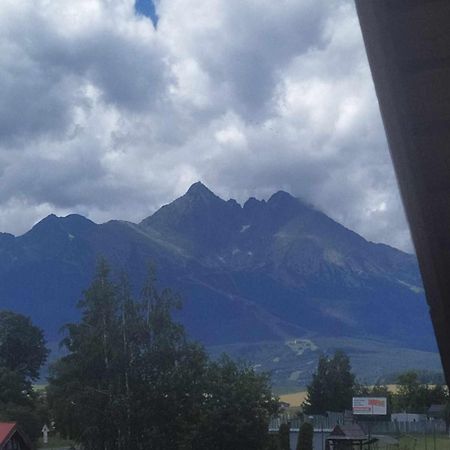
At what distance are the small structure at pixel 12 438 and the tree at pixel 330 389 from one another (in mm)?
37283

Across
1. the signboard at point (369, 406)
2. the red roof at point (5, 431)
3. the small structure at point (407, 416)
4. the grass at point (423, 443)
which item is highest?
the small structure at point (407, 416)

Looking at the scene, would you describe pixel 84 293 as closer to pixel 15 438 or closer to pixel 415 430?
pixel 15 438

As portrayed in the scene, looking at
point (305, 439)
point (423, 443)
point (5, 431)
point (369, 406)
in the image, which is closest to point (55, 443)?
point (369, 406)

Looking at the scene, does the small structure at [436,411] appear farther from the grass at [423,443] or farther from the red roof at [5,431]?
the red roof at [5,431]

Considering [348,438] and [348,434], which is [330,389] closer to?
[348,434]

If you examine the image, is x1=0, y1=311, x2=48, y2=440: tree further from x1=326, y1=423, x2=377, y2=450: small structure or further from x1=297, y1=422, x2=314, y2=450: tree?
x1=297, y1=422, x2=314, y2=450: tree

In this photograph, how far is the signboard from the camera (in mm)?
57906

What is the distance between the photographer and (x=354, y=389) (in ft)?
272

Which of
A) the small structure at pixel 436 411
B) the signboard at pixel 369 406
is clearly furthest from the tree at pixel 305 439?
the small structure at pixel 436 411

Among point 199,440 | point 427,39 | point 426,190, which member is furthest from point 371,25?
point 199,440

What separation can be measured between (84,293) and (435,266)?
48.3m

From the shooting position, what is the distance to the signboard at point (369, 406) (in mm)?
57906

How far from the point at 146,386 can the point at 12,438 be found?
275 inches

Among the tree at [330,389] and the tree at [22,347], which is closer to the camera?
the tree at [22,347]
